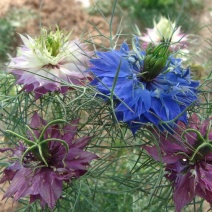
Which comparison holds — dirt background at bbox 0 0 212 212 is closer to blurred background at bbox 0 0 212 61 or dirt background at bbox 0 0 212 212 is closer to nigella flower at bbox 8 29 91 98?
blurred background at bbox 0 0 212 61

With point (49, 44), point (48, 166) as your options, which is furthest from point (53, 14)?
point (48, 166)

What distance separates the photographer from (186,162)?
36.8 inches

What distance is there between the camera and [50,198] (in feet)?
2.96

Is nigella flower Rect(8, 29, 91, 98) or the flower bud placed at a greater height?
nigella flower Rect(8, 29, 91, 98)

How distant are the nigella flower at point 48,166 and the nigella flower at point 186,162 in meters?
0.15

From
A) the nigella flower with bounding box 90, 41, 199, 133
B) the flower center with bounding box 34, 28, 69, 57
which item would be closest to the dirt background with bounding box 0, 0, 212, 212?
the flower center with bounding box 34, 28, 69, 57

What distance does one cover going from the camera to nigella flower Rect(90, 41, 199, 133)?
Answer: 2.84 feet

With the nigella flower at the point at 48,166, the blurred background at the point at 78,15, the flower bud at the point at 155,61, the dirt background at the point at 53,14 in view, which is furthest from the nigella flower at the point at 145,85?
the dirt background at the point at 53,14

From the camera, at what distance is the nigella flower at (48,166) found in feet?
2.97

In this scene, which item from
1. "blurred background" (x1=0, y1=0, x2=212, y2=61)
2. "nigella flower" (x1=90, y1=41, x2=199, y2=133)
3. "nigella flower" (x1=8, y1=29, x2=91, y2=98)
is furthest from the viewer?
"blurred background" (x1=0, y1=0, x2=212, y2=61)

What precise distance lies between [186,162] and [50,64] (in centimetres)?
37

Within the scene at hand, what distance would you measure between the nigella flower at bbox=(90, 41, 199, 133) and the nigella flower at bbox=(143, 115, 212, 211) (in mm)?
52

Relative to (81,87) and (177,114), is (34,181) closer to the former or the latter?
(81,87)

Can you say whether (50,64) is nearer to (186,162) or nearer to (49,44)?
(49,44)
